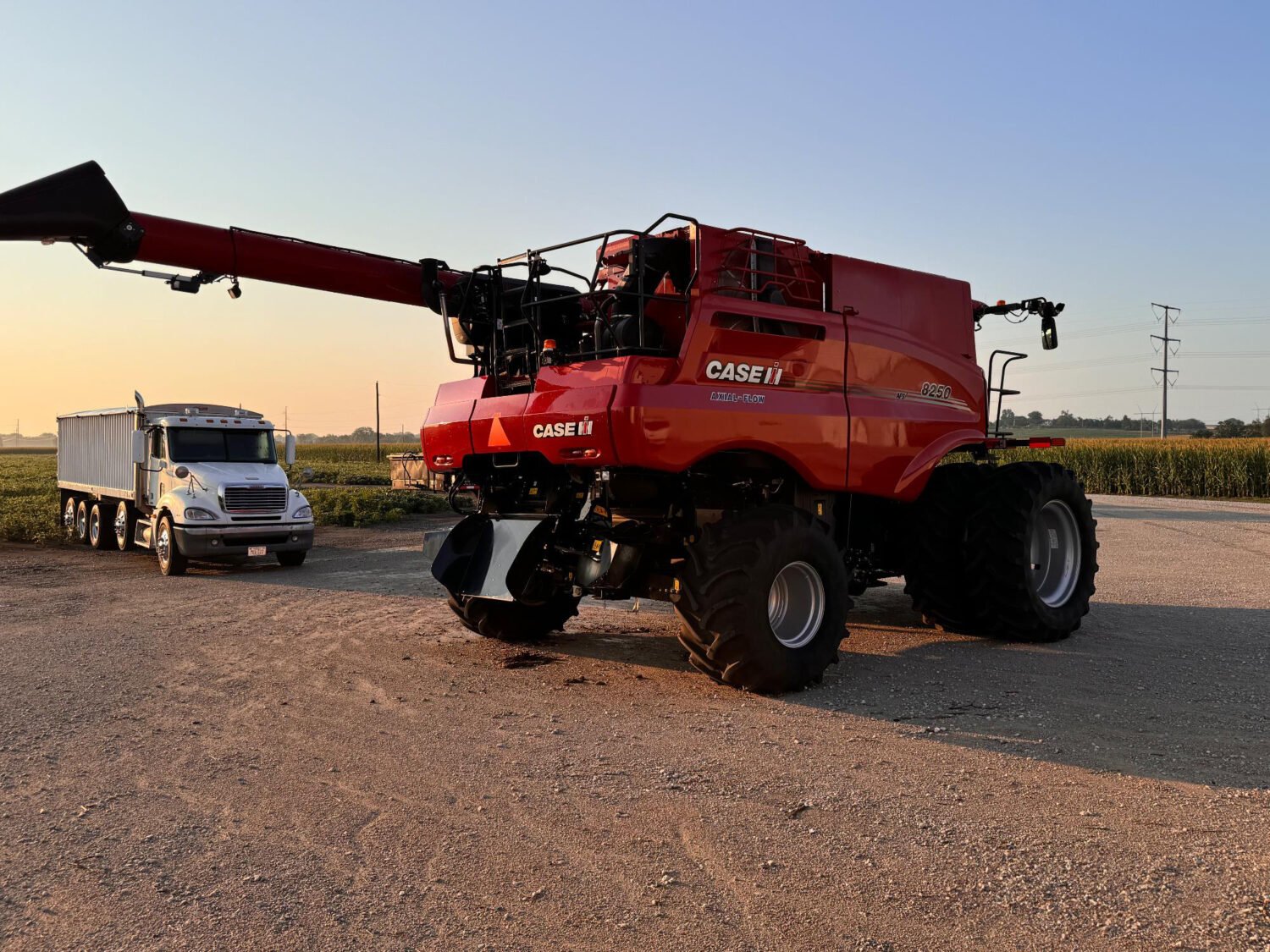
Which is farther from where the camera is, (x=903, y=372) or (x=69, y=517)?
(x=69, y=517)

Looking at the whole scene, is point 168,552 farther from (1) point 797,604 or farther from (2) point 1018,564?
(2) point 1018,564

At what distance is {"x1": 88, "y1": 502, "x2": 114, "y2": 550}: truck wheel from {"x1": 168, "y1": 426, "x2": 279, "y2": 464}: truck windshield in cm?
415

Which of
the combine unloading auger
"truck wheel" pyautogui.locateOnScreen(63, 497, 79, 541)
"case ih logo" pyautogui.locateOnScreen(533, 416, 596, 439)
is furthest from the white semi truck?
"case ih logo" pyautogui.locateOnScreen(533, 416, 596, 439)

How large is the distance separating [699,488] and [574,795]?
3.32 metres

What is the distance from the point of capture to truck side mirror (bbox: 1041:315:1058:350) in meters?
10.4

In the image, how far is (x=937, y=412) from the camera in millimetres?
9195

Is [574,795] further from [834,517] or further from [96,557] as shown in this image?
[96,557]

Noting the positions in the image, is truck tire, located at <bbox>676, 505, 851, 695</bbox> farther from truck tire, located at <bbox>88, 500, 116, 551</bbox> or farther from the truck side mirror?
truck tire, located at <bbox>88, 500, 116, 551</bbox>

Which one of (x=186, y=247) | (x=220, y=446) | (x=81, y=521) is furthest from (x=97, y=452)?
(x=186, y=247)

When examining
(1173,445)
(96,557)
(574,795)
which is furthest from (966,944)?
(1173,445)

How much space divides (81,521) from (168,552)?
671cm

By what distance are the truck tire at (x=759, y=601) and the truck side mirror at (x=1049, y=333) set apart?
4.33m

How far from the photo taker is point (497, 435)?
820 centimetres

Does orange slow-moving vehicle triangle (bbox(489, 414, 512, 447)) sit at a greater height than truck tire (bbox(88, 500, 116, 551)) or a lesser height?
greater
